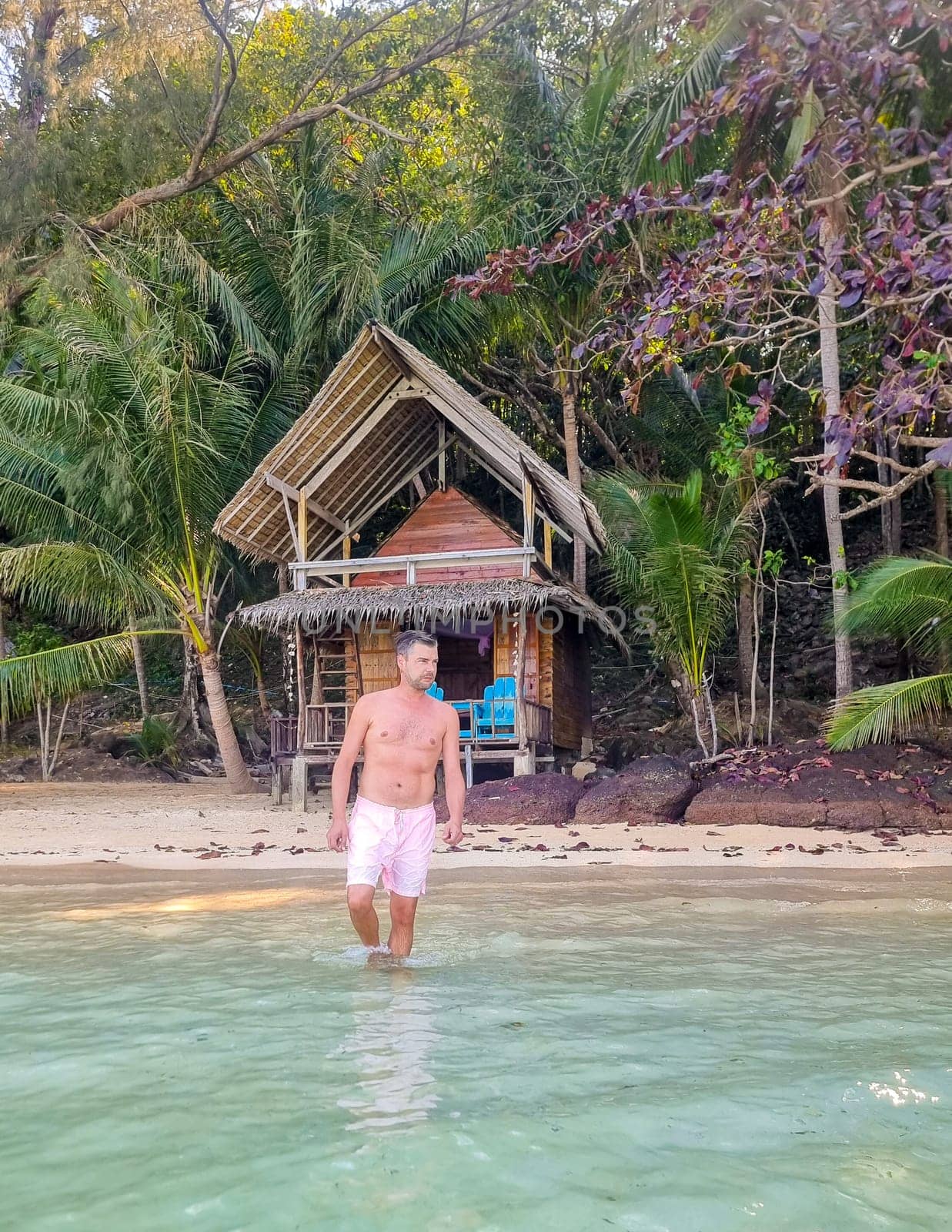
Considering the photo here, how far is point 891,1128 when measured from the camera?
9.80ft

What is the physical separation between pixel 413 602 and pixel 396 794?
24.2 ft

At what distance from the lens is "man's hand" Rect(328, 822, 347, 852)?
4832mm

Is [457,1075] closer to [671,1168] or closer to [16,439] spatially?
[671,1168]

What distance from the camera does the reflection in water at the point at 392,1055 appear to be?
124 inches

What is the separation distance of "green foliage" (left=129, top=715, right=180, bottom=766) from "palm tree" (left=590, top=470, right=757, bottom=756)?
7198 mm

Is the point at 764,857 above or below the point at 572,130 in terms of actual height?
below

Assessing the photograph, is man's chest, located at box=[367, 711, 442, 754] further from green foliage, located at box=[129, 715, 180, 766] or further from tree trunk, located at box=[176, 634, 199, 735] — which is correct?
tree trunk, located at box=[176, 634, 199, 735]

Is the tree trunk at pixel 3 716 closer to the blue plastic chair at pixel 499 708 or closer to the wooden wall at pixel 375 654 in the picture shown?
the wooden wall at pixel 375 654

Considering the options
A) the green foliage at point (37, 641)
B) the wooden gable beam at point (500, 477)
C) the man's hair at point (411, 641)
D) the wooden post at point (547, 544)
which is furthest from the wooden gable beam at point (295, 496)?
the man's hair at point (411, 641)

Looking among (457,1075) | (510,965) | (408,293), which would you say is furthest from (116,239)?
(457,1075)

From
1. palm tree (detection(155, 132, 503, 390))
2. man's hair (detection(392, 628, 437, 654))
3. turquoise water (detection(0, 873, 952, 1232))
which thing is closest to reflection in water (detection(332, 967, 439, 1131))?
turquoise water (detection(0, 873, 952, 1232))

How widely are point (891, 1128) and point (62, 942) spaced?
433 centimetres

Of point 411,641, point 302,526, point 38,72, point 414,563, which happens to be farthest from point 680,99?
point 411,641

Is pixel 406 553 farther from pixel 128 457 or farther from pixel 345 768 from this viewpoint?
pixel 345 768
